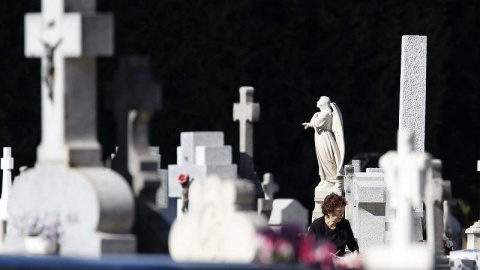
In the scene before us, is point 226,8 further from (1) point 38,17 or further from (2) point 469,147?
(1) point 38,17

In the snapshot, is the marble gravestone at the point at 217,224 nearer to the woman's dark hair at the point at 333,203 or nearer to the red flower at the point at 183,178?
the woman's dark hair at the point at 333,203

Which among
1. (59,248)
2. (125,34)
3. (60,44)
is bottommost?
(59,248)

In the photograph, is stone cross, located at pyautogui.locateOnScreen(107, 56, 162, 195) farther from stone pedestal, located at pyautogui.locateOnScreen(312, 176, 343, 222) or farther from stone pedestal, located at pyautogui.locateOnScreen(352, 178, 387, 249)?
stone pedestal, located at pyautogui.locateOnScreen(312, 176, 343, 222)

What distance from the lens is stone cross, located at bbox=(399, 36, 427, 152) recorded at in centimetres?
2217

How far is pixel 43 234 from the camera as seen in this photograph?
12.5 meters

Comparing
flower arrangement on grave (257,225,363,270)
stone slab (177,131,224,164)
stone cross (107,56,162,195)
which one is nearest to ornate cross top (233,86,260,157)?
stone slab (177,131,224,164)

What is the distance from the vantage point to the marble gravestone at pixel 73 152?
12.1m

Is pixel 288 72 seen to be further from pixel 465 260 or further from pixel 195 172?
pixel 195 172

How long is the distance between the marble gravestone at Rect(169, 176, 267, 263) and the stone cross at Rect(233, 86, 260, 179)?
814 centimetres

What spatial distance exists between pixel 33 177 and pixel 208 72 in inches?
870

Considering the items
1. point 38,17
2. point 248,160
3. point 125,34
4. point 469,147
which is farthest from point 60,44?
point 469,147

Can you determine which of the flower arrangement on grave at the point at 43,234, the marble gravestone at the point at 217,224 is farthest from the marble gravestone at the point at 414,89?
the marble gravestone at the point at 217,224

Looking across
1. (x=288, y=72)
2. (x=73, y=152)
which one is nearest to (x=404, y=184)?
(x=73, y=152)

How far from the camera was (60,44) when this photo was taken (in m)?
A: 12.8
